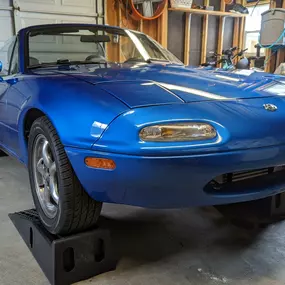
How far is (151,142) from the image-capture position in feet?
3.65

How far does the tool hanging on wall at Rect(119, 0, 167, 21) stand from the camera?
5.86 meters

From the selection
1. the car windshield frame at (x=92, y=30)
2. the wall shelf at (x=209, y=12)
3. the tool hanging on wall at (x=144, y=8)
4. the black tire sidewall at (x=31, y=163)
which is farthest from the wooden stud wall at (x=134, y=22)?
the black tire sidewall at (x=31, y=163)

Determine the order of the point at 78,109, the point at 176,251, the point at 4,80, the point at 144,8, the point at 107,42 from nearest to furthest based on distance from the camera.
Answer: the point at 78,109, the point at 176,251, the point at 4,80, the point at 107,42, the point at 144,8

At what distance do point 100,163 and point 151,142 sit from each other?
0.68ft

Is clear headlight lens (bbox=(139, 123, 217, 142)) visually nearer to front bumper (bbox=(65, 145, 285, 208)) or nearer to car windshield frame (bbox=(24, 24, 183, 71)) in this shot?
front bumper (bbox=(65, 145, 285, 208))

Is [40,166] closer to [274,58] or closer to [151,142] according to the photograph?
[151,142]

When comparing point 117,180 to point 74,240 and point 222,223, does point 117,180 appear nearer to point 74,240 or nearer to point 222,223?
point 74,240

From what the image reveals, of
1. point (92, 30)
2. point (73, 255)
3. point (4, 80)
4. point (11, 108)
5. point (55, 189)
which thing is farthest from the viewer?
point (92, 30)

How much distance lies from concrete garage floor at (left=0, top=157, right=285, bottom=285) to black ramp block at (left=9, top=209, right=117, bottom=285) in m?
0.04

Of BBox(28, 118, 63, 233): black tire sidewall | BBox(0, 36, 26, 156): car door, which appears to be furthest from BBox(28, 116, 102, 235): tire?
BBox(0, 36, 26, 156): car door

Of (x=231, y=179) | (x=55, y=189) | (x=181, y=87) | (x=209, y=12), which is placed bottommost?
(x=55, y=189)

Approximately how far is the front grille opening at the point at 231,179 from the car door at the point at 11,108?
1.07 m

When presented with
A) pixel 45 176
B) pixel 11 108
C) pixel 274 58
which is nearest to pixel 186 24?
pixel 274 58

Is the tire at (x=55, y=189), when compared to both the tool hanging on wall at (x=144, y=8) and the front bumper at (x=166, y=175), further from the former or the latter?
the tool hanging on wall at (x=144, y=8)
